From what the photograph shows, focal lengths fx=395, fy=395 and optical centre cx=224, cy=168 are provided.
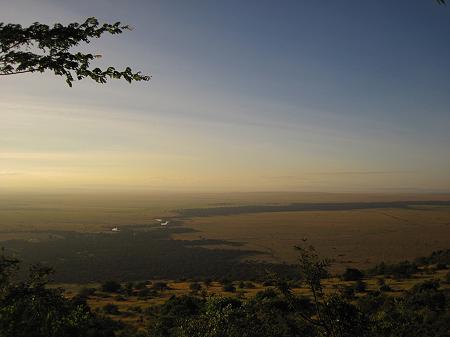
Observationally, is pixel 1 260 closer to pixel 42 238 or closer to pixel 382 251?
pixel 382 251

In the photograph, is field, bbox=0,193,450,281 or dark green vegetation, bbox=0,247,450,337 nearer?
dark green vegetation, bbox=0,247,450,337

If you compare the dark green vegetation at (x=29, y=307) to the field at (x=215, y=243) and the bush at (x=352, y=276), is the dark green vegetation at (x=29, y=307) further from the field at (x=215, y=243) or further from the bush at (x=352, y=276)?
the field at (x=215, y=243)

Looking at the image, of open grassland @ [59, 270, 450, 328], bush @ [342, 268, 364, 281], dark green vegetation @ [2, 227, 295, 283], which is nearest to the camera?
open grassland @ [59, 270, 450, 328]

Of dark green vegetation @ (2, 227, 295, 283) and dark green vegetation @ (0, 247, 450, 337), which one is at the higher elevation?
dark green vegetation @ (0, 247, 450, 337)

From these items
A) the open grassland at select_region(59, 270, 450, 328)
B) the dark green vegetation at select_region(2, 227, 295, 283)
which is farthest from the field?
the open grassland at select_region(59, 270, 450, 328)

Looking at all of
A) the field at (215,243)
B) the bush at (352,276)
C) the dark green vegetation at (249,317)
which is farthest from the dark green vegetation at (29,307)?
the field at (215,243)

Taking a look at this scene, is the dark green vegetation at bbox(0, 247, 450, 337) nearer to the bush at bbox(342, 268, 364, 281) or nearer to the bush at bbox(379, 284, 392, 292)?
the bush at bbox(379, 284, 392, 292)

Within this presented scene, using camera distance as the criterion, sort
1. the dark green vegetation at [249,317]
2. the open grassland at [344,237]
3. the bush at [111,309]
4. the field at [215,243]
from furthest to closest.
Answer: the open grassland at [344,237], the field at [215,243], the bush at [111,309], the dark green vegetation at [249,317]

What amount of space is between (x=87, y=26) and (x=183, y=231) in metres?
93.2

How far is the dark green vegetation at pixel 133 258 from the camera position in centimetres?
5209

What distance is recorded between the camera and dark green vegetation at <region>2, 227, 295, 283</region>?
52.1 meters

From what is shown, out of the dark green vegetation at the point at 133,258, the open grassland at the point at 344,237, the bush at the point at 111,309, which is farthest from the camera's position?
the open grassland at the point at 344,237

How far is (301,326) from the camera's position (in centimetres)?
1756

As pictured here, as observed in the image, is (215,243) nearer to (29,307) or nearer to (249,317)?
(249,317)
